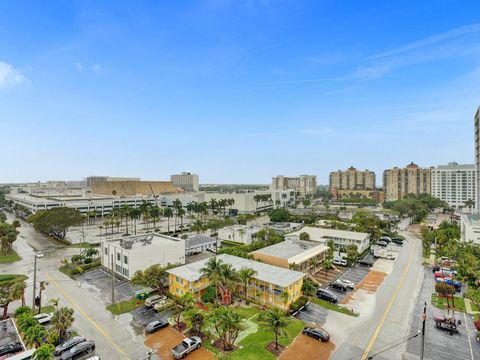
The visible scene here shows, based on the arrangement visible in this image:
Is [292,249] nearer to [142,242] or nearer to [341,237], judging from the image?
[341,237]

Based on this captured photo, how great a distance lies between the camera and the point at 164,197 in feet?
508

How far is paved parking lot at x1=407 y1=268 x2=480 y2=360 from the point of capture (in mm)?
23219

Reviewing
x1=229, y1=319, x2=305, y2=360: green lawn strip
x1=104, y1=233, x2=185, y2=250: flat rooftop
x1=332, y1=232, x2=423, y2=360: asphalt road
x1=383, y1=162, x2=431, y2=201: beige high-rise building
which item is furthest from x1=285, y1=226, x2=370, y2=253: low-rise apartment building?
x1=383, y1=162, x2=431, y2=201: beige high-rise building

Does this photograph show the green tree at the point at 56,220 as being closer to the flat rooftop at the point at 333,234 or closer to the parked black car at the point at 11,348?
the parked black car at the point at 11,348

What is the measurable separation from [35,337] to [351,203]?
166 meters

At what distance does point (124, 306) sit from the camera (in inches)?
1264

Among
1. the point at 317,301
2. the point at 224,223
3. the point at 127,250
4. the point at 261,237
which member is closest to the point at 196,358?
the point at 317,301

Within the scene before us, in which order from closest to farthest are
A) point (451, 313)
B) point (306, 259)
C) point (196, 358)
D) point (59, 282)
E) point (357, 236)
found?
point (196, 358), point (451, 313), point (59, 282), point (306, 259), point (357, 236)

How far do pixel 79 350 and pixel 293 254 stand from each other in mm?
31005

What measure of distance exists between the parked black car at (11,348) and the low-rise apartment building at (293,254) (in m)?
30.4

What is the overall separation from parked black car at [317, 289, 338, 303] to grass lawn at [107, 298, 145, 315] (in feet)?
73.4

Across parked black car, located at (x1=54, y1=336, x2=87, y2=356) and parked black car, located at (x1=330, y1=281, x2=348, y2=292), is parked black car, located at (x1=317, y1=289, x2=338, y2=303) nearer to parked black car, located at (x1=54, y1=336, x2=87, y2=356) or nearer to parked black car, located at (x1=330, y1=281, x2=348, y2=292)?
parked black car, located at (x1=330, y1=281, x2=348, y2=292)

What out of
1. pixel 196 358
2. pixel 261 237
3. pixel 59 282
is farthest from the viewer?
pixel 261 237

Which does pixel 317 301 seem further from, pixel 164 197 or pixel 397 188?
pixel 397 188
